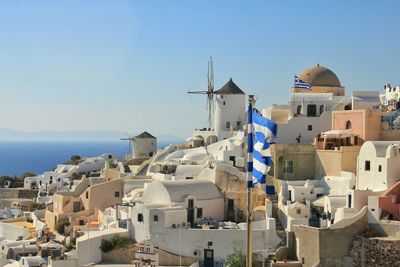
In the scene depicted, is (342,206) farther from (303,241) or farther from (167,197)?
(167,197)

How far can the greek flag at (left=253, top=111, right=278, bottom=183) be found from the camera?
14.9m

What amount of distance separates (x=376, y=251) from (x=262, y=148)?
12.4 meters

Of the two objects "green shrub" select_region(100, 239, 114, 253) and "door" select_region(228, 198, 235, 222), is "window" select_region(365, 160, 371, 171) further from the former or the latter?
"green shrub" select_region(100, 239, 114, 253)

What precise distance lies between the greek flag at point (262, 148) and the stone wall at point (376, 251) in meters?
11.9

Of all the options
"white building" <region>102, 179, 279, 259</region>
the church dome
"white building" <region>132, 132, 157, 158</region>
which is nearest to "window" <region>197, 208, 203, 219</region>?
"white building" <region>102, 179, 279, 259</region>

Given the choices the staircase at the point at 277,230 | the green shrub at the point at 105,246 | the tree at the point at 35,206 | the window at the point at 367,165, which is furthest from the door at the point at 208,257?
the tree at the point at 35,206

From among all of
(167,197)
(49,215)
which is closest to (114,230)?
(167,197)

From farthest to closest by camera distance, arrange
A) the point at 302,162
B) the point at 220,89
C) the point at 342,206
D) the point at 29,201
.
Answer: the point at 29,201, the point at 220,89, the point at 302,162, the point at 342,206

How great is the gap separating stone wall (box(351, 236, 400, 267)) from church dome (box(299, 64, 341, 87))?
60.7 ft

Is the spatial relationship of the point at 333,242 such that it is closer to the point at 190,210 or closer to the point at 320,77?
the point at 190,210

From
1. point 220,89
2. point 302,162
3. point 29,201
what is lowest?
point 29,201

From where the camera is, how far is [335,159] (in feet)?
107

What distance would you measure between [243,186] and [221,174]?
1357 mm

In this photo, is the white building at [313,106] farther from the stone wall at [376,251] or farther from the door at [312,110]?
the stone wall at [376,251]
